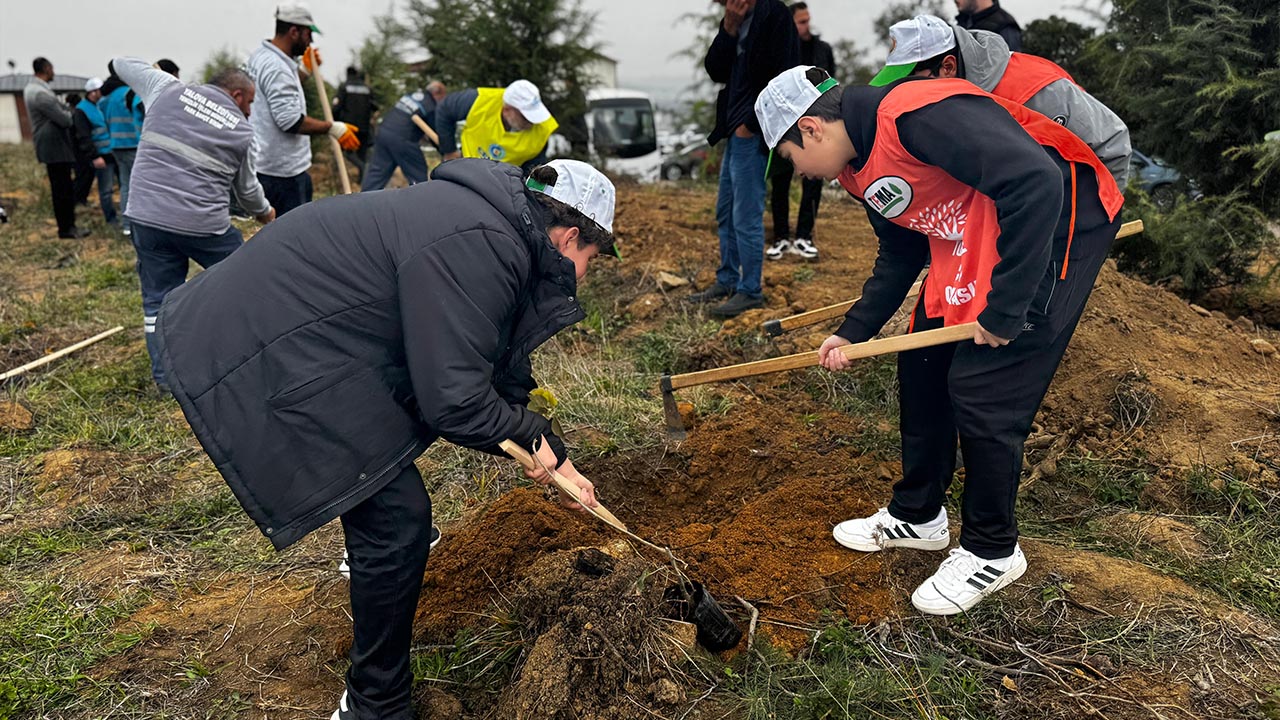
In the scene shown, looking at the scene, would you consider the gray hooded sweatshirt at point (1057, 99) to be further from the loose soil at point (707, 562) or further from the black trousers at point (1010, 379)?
the loose soil at point (707, 562)

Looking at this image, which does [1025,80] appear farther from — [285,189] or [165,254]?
[285,189]

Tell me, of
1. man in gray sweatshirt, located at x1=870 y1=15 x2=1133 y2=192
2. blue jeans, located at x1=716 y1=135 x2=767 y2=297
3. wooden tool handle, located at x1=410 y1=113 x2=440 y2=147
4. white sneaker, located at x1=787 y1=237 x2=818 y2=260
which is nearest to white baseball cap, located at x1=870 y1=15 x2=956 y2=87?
man in gray sweatshirt, located at x1=870 y1=15 x2=1133 y2=192

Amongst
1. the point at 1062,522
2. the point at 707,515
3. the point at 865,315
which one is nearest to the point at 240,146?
Answer: the point at 707,515

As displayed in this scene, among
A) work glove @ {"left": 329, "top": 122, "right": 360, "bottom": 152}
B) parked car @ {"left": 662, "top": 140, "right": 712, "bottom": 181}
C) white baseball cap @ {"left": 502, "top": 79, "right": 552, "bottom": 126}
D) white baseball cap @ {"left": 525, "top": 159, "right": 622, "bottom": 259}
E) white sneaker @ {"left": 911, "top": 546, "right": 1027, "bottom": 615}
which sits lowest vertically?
parked car @ {"left": 662, "top": 140, "right": 712, "bottom": 181}

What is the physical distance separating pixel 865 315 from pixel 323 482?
1742 millimetres

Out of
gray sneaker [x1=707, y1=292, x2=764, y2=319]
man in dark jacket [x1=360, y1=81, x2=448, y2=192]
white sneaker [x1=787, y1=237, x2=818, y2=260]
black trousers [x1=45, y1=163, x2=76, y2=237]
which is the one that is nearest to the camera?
gray sneaker [x1=707, y1=292, x2=764, y2=319]

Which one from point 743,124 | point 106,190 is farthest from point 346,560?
point 106,190

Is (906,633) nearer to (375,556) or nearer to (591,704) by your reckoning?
(591,704)

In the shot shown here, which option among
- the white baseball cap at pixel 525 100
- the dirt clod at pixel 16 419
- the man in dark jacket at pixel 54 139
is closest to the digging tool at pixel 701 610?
the white baseball cap at pixel 525 100

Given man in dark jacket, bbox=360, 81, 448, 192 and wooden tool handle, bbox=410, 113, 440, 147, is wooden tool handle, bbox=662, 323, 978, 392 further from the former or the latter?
man in dark jacket, bbox=360, 81, 448, 192

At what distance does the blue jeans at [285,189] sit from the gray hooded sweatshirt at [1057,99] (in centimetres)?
429

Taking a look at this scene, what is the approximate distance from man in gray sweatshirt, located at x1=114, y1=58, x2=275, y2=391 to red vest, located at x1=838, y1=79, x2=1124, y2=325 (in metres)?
3.31

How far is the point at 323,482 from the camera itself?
6.12 feet

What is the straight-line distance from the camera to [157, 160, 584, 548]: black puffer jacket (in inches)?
70.8
